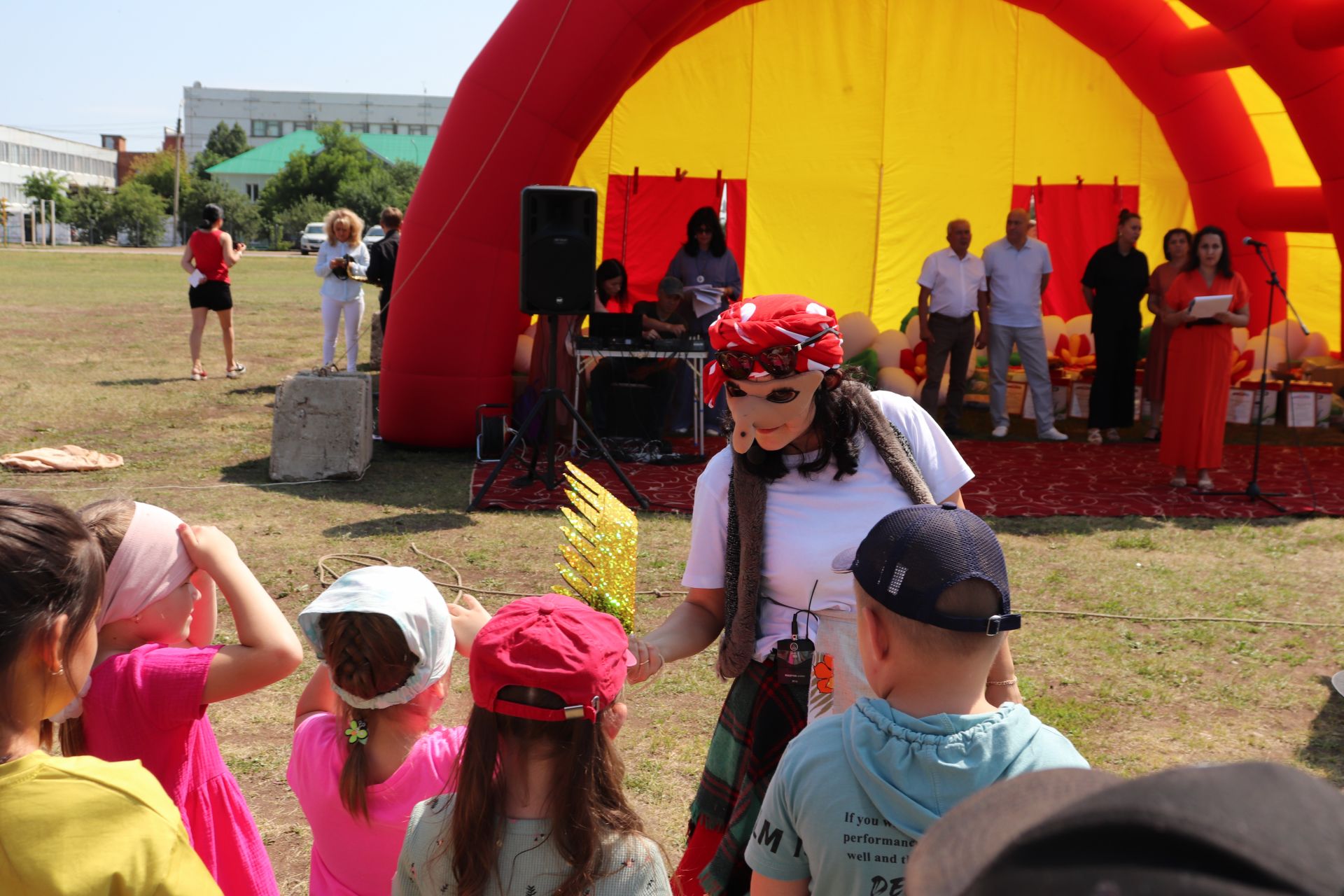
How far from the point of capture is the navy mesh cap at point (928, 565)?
161 cm

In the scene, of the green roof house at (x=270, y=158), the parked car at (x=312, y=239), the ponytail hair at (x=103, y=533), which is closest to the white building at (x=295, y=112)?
the green roof house at (x=270, y=158)

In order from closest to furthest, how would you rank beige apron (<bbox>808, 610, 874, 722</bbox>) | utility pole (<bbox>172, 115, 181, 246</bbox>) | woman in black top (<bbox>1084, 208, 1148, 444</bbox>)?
1. beige apron (<bbox>808, 610, 874, 722</bbox>)
2. woman in black top (<bbox>1084, 208, 1148, 444</bbox>)
3. utility pole (<bbox>172, 115, 181, 246</bbox>)

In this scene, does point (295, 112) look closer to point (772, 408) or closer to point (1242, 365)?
point (1242, 365)

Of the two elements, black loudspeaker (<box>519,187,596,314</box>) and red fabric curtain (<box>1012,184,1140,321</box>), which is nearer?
black loudspeaker (<box>519,187,596,314</box>)

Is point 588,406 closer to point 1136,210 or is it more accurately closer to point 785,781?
point 1136,210

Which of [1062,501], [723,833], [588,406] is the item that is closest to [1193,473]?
[1062,501]

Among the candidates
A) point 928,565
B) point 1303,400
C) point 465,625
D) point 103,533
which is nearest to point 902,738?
point 928,565

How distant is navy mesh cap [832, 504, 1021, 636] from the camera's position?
1.61 metres

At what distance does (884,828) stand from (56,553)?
1.13 meters

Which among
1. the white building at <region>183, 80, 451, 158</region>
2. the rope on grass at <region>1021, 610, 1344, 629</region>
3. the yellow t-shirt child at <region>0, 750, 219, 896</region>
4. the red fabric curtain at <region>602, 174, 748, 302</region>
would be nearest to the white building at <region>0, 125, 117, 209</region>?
the white building at <region>183, 80, 451, 158</region>

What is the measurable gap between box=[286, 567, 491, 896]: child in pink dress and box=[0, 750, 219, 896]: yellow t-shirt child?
2.21 feet

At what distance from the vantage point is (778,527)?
7.83 feet

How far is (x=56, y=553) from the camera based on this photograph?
1531 millimetres

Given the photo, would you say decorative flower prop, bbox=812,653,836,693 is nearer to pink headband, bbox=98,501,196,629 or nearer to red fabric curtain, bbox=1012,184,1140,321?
pink headband, bbox=98,501,196,629
